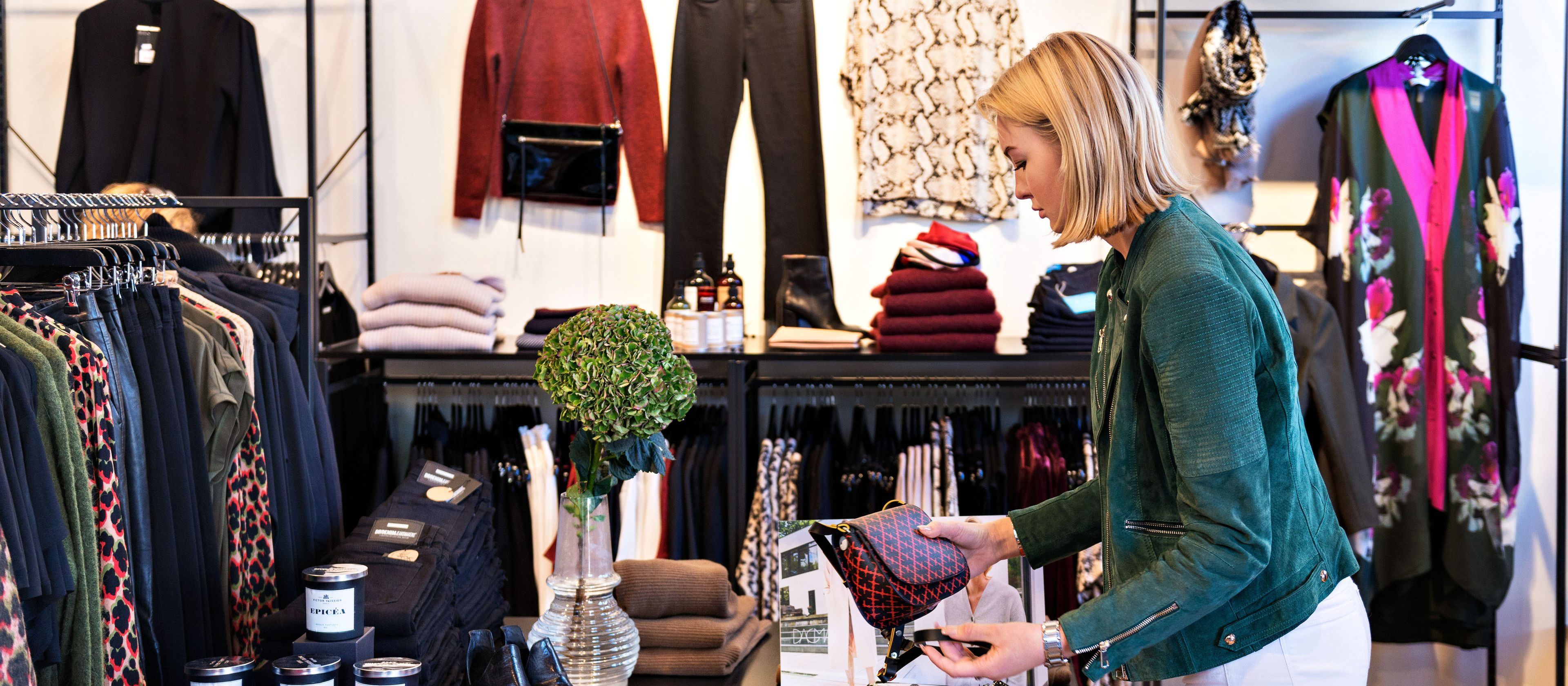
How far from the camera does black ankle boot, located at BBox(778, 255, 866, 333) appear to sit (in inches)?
150

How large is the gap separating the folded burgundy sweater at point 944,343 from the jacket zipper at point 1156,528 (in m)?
2.07

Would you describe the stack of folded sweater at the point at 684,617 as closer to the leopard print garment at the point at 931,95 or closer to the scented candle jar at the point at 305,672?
the scented candle jar at the point at 305,672

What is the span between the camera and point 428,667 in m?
1.79

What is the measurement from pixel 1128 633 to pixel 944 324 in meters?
2.21

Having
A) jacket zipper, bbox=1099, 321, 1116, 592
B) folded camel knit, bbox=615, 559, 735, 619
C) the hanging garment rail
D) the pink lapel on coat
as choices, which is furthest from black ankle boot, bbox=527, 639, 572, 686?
the pink lapel on coat

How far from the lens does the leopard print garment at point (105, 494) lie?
5.71ft

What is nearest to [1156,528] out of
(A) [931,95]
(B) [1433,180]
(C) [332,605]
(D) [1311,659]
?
(D) [1311,659]

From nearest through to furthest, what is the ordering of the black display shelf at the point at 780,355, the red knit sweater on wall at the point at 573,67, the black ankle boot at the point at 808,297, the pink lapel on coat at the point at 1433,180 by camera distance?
→ the black display shelf at the point at 780,355
the pink lapel on coat at the point at 1433,180
the black ankle boot at the point at 808,297
the red knit sweater on wall at the point at 573,67

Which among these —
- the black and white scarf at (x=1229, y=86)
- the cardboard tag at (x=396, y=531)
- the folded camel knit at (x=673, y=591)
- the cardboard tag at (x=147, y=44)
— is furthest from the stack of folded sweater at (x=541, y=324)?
the black and white scarf at (x=1229, y=86)

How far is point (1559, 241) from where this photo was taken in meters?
3.95

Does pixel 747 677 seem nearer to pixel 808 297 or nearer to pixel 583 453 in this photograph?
pixel 583 453

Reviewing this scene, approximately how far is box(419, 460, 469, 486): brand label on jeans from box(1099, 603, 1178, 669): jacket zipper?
1259mm

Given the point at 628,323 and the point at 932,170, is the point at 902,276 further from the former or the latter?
the point at 628,323

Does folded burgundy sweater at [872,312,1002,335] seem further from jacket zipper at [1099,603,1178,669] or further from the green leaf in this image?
jacket zipper at [1099,603,1178,669]
